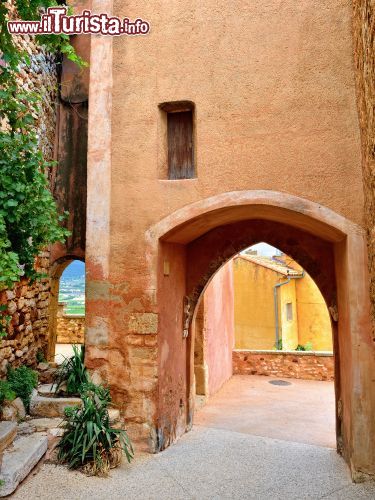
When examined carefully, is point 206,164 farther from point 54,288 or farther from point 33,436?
point 54,288

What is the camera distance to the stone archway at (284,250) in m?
4.18

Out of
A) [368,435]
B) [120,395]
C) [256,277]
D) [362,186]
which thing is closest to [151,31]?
[362,186]

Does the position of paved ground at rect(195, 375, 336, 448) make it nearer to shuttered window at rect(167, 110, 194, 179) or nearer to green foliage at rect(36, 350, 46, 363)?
green foliage at rect(36, 350, 46, 363)

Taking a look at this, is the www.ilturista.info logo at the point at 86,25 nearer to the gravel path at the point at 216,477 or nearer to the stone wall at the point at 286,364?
the gravel path at the point at 216,477

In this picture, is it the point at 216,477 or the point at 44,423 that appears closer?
the point at 216,477

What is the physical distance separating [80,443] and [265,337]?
13085 mm

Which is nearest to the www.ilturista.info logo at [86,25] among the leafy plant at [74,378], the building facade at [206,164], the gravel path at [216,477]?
the building facade at [206,164]

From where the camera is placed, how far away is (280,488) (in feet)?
13.6

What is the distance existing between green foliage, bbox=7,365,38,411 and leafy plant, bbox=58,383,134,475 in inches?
29.8

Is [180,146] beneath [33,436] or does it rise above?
above

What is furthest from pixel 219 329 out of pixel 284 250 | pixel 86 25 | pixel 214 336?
pixel 86 25

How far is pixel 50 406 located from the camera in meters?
4.68

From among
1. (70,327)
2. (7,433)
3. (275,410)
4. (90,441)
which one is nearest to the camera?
(7,433)

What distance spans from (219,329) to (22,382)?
612 centimetres
